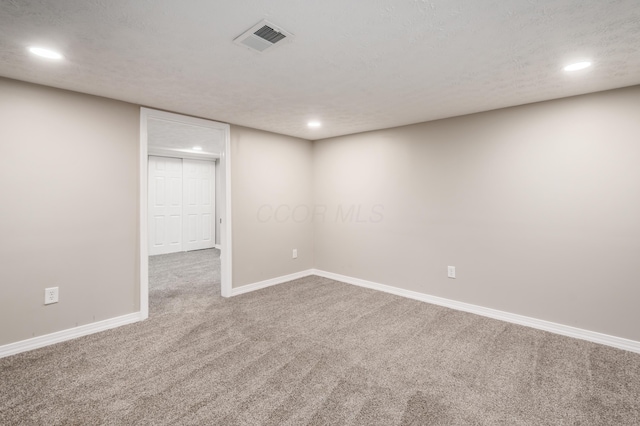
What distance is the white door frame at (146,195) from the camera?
309 cm

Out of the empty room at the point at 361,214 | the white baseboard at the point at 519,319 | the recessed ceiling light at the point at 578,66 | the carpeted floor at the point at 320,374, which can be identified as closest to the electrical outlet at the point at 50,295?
the empty room at the point at 361,214

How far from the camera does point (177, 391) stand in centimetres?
194

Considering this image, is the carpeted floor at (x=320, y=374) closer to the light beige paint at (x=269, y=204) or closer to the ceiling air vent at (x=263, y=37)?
the light beige paint at (x=269, y=204)

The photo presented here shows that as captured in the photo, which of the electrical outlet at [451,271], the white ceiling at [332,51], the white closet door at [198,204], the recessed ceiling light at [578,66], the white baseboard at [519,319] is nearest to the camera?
the white ceiling at [332,51]

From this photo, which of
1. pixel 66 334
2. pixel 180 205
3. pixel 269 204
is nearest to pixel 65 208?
pixel 66 334

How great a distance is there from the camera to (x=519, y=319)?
3.03 meters

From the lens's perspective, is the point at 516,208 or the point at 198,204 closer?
the point at 516,208

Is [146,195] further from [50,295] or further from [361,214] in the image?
[361,214]

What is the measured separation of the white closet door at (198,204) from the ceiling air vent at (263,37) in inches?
226

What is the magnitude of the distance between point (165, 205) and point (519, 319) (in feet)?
21.8

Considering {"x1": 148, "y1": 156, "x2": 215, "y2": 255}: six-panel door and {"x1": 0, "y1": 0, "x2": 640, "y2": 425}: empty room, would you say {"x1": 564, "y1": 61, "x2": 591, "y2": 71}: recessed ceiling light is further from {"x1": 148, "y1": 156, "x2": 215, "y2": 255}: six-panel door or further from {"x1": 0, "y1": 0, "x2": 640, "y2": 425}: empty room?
{"x1": 148, "y1": 156, "x2": 215, "y2": 255}: six-panel door

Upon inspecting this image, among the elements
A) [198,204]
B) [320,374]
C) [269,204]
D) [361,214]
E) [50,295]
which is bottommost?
[320,374]

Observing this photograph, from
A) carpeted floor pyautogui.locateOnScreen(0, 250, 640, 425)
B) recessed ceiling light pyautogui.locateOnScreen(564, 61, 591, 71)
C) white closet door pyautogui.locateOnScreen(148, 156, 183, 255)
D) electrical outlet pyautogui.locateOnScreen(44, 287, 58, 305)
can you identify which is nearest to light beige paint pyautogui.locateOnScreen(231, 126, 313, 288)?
carpeted floor pyautogui.locateOnScreen(0, 250, 640, 425)

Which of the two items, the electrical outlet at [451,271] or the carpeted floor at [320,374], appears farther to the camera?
the electrical outlet at [451,271]
